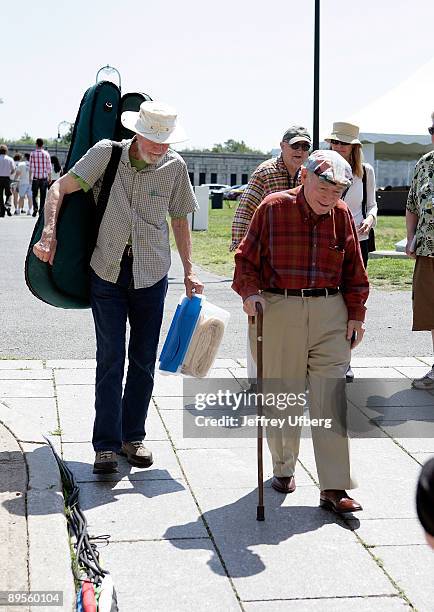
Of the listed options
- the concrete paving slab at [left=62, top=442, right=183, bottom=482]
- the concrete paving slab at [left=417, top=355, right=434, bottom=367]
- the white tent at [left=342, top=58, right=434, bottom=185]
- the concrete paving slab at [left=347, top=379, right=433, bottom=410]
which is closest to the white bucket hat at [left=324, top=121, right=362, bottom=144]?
the concrete paving slab at [left=347, top=379, right=433, bottom=410]

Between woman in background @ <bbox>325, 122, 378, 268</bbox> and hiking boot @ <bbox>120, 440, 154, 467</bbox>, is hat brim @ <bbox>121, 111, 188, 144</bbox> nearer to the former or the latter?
hiking boot @ <bbox>120, 440, 154, 467</bbox>

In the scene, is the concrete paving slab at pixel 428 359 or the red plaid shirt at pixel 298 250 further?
the concrete paving slab at pixel 428 359

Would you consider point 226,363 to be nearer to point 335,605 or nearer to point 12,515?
point 12,515

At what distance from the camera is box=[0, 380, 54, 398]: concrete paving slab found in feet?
22.8

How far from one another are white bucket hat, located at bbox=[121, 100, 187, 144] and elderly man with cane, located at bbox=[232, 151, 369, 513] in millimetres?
604

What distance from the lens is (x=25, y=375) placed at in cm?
752

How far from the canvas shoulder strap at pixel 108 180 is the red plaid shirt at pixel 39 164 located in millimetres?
20736

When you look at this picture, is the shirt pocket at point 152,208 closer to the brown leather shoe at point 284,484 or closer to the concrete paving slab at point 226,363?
the brown leather shoe at point 284,484

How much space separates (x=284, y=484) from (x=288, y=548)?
766 mm

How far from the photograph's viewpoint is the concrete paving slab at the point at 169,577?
3.88 m

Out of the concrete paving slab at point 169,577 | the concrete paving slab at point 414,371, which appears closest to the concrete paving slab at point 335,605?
the concrete paving slab at point 169,577

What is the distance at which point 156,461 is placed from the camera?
5676 mm

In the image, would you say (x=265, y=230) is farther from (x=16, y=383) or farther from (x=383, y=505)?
(x=16, y=383)

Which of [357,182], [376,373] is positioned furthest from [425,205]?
[376,373]
